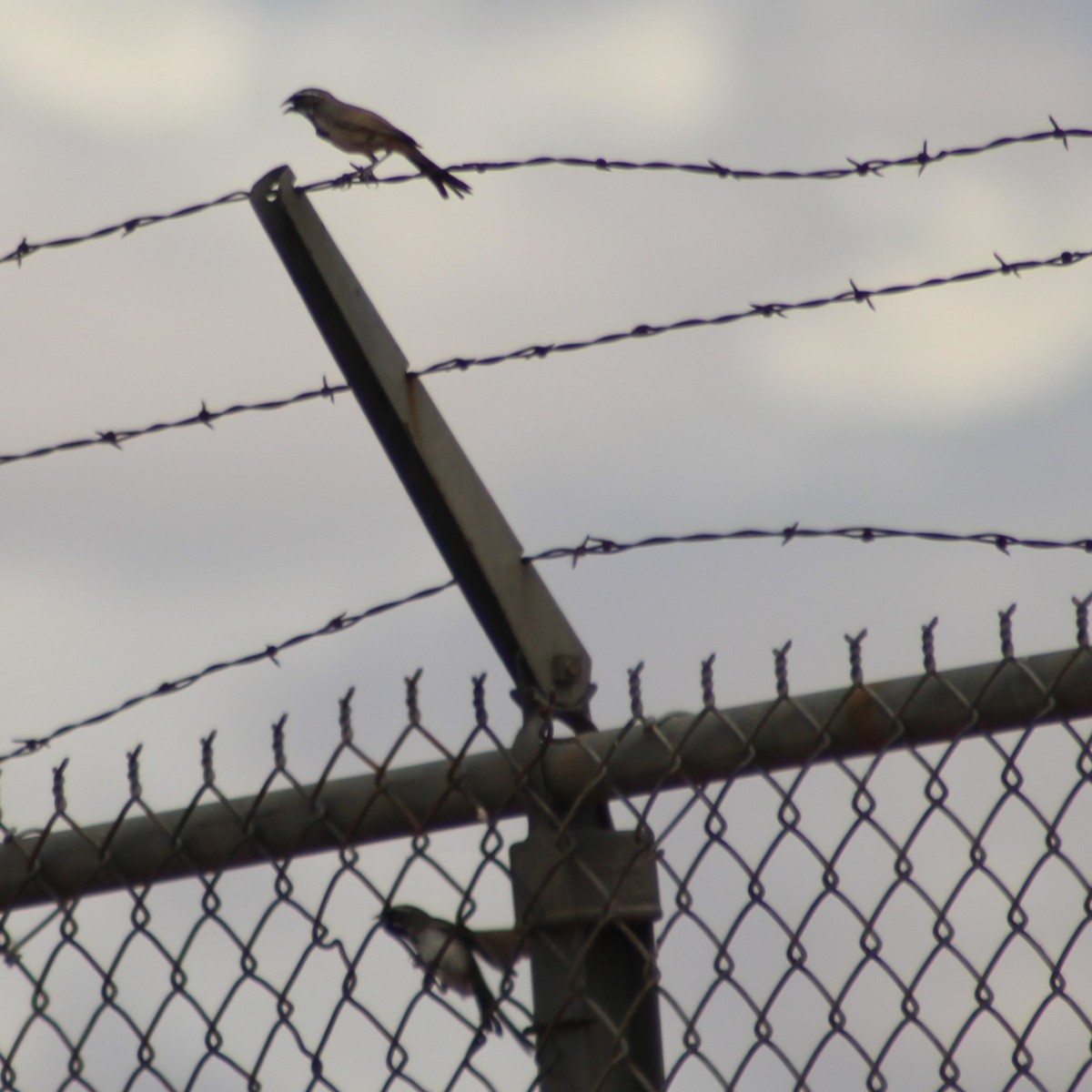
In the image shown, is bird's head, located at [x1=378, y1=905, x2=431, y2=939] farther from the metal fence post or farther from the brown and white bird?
the metal fence post

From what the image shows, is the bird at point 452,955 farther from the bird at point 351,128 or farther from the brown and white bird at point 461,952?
the bird at point 351,128

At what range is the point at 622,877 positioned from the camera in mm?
2547

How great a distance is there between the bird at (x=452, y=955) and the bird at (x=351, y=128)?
3.62 meters

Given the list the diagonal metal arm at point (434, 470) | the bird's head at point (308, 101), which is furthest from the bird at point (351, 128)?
the diagonal metal arm at point (434, 470)

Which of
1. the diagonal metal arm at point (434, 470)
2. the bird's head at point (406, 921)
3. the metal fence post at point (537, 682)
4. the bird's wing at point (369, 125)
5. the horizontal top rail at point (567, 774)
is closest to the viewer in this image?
the horizontal top rail at point (567, 774)

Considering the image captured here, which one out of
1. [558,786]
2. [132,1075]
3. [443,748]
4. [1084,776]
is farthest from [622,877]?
[132,1075]

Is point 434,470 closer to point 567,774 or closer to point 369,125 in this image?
point 567,774

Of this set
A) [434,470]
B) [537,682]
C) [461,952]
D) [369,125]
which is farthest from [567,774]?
[369,125]

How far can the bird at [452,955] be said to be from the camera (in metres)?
2.60

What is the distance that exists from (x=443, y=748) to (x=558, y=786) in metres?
0.19

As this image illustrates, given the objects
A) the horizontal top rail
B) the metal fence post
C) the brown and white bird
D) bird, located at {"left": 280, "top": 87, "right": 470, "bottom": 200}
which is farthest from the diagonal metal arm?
bird, located at {"left": 280, "top": 87, "right": 470, "bottom": 200}

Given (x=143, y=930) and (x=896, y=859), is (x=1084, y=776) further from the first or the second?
(x=143, y=930)

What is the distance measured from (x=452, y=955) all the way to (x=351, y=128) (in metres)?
4.49

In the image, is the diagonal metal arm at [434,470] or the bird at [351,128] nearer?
the diagonal metal arm at [434,470]
